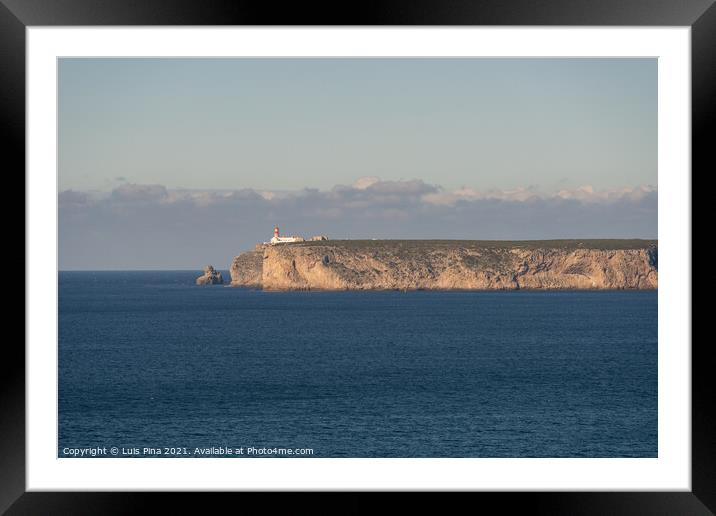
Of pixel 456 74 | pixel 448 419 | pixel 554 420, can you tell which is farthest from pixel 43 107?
pixel 456 74

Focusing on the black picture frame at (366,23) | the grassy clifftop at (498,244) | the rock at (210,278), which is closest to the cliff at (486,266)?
the grassy clifftop at (498,244)

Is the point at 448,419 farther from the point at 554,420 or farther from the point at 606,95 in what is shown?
the point at 606,95

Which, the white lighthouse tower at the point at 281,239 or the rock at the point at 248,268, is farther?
the rock at the point at 248,268

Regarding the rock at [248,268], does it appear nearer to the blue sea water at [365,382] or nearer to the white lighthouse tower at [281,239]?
the white lighthouse tower at [281,239]

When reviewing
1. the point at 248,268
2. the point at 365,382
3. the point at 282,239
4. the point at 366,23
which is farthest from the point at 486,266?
the point at 366,23

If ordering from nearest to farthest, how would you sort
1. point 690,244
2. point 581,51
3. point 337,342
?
point 690,244 → point 581,51 → point 337,342

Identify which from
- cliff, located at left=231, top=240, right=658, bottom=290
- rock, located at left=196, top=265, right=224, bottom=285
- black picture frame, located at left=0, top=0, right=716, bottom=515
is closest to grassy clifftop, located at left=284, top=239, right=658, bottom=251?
cliff, located at left=231, top=240, right=658, bottom=290
